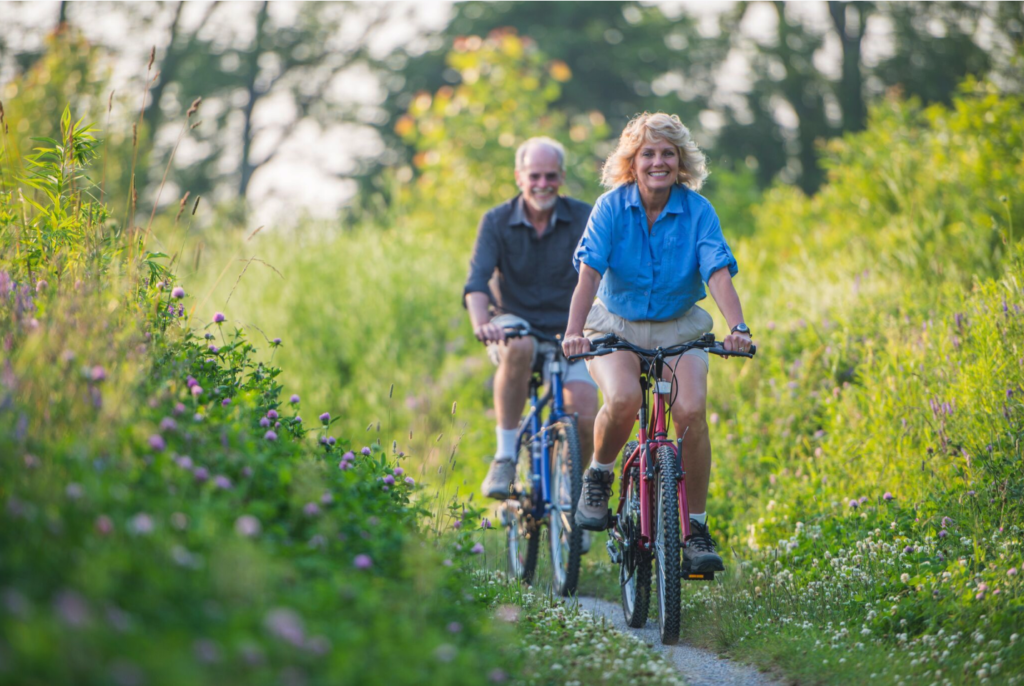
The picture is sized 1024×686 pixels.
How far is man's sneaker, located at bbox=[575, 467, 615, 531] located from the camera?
4.44 m

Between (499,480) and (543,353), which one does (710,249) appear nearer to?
(543,353)

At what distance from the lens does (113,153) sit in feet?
49.5

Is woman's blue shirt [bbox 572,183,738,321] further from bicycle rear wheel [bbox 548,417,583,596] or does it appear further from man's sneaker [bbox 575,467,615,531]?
bicycle rear wheel [bbox 548,417,583,596]

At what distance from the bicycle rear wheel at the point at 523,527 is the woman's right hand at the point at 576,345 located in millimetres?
1658

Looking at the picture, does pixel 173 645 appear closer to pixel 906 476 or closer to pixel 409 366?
pixel 906 476

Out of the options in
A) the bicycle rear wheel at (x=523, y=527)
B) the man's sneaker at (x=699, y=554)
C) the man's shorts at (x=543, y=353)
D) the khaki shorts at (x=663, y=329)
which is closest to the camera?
the man's sneaker at (x=699, y=554)

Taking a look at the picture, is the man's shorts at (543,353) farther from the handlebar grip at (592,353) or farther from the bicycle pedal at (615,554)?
the handlebar grip at (592,353)

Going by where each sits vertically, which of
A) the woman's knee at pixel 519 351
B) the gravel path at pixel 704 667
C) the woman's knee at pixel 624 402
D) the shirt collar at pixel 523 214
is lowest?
the gravel path at pixel 704 667

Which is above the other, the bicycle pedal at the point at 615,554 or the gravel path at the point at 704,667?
the bicycle pedal at the point at 615,554

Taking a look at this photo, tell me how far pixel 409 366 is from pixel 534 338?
15.1 ft

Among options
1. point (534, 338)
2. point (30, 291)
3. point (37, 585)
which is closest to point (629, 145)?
point (534, 338)

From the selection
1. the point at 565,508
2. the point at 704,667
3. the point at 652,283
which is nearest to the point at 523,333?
the point at 565,508

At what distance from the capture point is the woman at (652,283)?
161 inches

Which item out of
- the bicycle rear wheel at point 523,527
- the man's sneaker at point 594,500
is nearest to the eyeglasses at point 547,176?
the bicycle rear wheel at point 523,527
